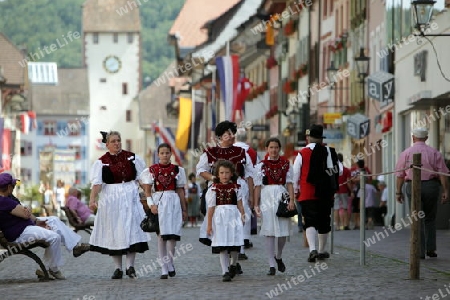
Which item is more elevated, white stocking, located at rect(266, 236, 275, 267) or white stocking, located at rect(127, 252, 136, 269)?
Answer: white stocking, located at rect(266, 236, 275, 267)

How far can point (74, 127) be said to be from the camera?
158000 millimetres

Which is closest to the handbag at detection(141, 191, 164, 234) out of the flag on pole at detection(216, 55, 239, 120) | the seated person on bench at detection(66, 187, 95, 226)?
the seated person on bench at detection(66, 187, 95, 226)

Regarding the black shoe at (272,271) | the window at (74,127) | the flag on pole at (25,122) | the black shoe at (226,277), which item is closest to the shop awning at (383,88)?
the black shoe at (272,271)

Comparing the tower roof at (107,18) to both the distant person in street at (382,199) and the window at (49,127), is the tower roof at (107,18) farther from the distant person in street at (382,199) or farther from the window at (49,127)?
the distant person in street at (382,199)

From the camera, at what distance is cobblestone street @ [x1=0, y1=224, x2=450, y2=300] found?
1284 cm

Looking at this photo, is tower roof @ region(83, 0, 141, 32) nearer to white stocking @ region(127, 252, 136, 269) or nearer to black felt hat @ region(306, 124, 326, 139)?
black felt hat @ region(306, 124, 326, 139)

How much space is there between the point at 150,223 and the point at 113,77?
506ft

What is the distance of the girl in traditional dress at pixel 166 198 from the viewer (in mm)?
15961

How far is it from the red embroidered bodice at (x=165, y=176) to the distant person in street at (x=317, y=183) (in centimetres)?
263

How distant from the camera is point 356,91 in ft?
150

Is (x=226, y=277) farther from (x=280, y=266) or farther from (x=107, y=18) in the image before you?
(x=107, y=18)

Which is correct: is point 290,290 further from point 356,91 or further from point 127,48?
point 127,48

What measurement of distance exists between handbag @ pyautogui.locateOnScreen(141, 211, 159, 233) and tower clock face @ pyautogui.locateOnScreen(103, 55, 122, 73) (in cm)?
15448

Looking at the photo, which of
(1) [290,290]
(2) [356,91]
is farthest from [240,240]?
(2) [356,91]
